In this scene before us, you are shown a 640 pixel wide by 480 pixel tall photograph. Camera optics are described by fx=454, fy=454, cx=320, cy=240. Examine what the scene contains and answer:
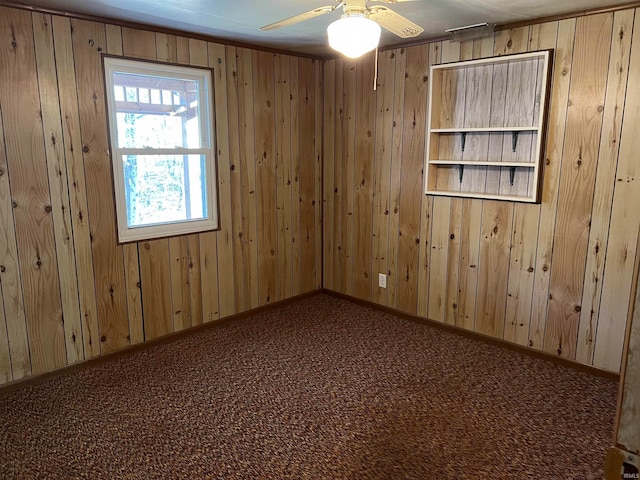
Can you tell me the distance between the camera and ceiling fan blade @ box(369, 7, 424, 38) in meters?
2.08

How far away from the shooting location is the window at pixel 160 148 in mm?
3191

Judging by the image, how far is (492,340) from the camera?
355cm

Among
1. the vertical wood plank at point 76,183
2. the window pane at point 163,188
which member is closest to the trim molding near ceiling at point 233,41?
the vertical wood plank at point 76,183

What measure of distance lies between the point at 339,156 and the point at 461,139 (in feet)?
4.00

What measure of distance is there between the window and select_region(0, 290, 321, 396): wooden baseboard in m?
0.82

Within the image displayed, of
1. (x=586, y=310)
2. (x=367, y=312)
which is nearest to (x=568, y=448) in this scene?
(x=586, y=310)

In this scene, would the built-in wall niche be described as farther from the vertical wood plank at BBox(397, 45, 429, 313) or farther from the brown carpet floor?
the brown carpet floor

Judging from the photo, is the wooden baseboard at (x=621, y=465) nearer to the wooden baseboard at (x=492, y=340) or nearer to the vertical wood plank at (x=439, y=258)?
the wooden baseboard at (x=492, y=340)

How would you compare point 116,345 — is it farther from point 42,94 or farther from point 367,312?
point 367,312

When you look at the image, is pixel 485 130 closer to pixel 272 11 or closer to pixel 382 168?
pixel 382 168

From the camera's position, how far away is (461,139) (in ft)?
A: 11.9

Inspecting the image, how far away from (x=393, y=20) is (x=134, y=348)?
Result: 2.84 m

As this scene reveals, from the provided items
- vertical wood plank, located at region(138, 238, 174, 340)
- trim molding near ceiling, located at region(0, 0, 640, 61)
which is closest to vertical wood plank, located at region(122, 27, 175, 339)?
vertical wood plank, located at region(138, 238, 174, 340)

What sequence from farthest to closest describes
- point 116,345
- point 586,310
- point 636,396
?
point 116,345 < point 586,310 < point 636,396
